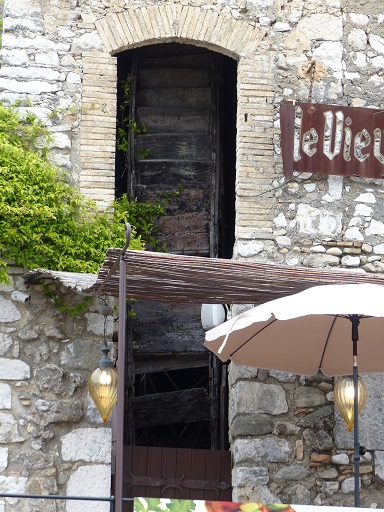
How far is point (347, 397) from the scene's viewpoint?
24.7 feet

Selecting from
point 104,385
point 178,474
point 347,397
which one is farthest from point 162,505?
point 178,474

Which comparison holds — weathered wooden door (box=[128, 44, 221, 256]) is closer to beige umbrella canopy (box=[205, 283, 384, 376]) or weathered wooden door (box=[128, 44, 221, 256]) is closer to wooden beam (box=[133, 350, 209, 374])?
wooden beam (box=[133, 350, 209, 374])

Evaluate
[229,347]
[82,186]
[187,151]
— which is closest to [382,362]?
[229,347]

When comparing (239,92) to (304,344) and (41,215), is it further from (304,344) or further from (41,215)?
(304,344)

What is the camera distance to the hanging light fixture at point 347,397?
7539 mm

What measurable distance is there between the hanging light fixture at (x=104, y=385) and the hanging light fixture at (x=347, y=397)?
1569mm

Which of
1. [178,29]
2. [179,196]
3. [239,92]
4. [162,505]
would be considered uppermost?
[178,29]

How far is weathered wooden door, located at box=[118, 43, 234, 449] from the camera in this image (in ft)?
32.9

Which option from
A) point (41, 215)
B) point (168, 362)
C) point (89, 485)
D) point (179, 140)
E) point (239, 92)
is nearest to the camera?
point (89, 485)

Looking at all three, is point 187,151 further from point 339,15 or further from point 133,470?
point 133,470

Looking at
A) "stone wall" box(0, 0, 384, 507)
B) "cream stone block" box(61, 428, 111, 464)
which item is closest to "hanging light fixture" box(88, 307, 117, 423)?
"cream stone block" box(61, 428, 111, 464)

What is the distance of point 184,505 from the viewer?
5715 millimetres

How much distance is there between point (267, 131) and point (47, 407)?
2820 millimetres

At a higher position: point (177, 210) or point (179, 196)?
point (179, 196)
